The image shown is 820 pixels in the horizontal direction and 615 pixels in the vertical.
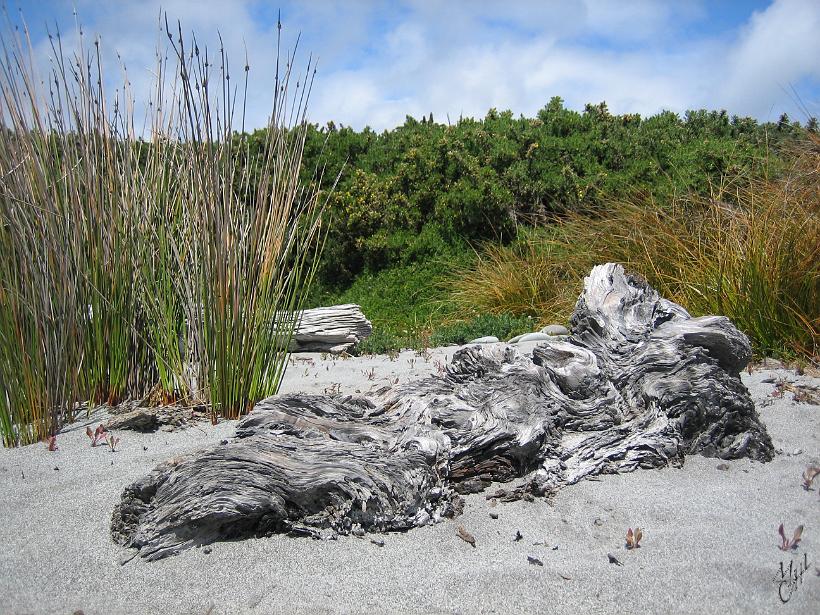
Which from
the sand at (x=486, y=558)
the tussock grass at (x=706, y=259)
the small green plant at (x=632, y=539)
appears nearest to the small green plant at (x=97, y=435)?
the sand at (x=486, y=558)

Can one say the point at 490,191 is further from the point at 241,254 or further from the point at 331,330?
the point at 241,254

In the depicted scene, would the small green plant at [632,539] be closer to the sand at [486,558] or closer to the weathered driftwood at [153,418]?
the sand at [486,558]

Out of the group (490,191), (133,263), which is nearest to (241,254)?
(133,263)

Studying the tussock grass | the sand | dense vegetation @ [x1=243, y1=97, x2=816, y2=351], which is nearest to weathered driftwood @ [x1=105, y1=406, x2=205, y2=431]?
the sand

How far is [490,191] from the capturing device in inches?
390

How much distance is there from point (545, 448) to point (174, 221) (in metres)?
2.95

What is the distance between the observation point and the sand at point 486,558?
2.57m

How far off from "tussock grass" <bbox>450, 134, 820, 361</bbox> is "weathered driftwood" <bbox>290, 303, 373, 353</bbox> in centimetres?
155

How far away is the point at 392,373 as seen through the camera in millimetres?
5742

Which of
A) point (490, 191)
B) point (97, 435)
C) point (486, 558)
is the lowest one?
point (486, 558)

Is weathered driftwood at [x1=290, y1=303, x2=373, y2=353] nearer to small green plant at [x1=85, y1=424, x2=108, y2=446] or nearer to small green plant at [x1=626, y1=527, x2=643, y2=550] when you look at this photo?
small green plant at [x1=85, y1=424, x2=108, y2=446]

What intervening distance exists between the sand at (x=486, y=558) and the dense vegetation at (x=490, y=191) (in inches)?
193

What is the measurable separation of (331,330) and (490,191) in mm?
3310

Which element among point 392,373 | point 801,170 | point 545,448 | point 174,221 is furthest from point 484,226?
point 545,448
